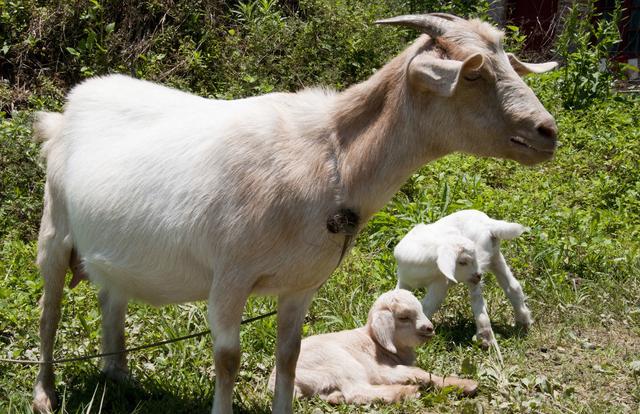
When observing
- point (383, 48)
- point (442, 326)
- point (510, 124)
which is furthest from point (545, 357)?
point (383, 48)

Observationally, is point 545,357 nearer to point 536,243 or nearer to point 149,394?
point 536,243

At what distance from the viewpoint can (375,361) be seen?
482 cm

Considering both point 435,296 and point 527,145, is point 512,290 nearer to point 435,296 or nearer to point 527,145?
point 435,296

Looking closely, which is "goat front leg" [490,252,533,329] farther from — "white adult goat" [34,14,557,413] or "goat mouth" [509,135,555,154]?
"goat mouth" [509,135,555,154]

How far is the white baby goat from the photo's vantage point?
4.56 metres

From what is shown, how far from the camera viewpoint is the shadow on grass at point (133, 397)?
4367 millimetres

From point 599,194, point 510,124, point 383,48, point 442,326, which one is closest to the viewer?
point 510,124

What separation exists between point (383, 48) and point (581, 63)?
2488mm

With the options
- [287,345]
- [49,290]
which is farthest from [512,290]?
[49,290]

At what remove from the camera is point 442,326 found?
5461 millimetres

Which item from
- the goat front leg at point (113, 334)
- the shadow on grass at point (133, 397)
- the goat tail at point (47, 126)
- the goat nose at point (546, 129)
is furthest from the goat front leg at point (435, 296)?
the goat tail at point (47, 126)

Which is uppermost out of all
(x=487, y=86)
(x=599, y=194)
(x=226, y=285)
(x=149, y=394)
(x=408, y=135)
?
(x=487, y=86)

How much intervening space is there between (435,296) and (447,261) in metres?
0.43

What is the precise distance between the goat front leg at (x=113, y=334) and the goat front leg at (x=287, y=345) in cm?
111
